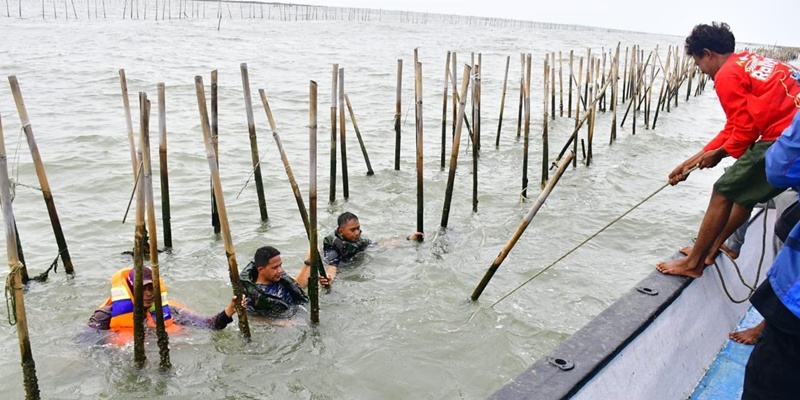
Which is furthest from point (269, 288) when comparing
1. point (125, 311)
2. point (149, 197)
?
point (149, 197)

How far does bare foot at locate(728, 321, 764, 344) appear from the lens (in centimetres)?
402

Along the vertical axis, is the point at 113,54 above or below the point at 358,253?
above

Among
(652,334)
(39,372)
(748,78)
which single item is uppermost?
(748,78)

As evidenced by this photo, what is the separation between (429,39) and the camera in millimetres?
45781

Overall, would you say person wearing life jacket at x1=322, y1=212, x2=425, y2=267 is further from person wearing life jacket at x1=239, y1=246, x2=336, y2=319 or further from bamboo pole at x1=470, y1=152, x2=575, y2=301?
bamboo pole at x1=470, y1=152, x2=575, y2=301

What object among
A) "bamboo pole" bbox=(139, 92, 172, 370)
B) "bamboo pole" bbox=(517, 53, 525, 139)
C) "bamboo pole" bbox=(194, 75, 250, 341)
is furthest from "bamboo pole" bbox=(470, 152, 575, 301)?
"bamboo pole" bbox=(517, 53, 525, 139)

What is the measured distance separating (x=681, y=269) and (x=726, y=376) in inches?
29.3

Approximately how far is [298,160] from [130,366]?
7277 mm

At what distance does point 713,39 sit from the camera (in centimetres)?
388

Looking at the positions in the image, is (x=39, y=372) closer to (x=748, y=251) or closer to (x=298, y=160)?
(x=748, y=251)

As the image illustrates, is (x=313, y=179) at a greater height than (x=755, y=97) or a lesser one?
lesser

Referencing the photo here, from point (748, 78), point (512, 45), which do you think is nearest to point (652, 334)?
point (748, 78)

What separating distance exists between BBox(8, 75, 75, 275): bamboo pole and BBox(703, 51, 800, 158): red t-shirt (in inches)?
203

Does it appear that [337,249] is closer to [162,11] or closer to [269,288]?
[269,288]
